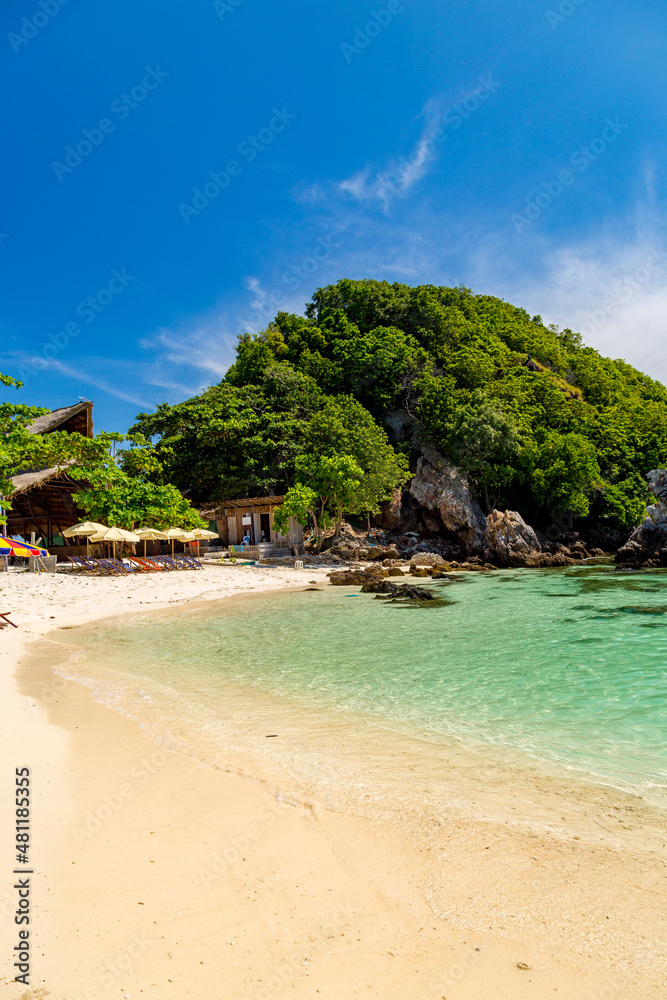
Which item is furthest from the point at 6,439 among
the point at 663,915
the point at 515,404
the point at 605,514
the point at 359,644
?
the point at 605,514

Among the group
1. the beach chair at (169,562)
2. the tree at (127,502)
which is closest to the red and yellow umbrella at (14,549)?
the beach chair at (169,562)

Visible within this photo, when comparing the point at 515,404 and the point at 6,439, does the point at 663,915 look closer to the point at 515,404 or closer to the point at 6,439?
A: the point at 6,439

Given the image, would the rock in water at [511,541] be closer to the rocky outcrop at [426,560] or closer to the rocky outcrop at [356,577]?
the rocky outcrop at [426,560]

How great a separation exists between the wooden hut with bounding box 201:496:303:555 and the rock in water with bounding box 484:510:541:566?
12.0 meters

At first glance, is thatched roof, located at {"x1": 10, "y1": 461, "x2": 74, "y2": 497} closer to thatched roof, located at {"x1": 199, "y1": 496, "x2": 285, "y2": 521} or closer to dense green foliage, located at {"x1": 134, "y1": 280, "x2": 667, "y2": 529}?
thatched roof, located at {"x1": 199, "y1": 496, "x2": 285, "y2": 521}

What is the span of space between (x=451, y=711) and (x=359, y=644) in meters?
4.55

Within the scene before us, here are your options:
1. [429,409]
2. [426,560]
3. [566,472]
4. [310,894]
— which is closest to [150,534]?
[426,560]

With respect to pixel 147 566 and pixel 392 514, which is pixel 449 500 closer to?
pixel 392 514

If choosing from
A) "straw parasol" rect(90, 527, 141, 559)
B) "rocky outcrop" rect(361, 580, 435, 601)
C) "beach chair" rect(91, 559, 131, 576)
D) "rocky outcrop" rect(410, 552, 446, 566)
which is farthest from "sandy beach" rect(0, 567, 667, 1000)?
"rocky outcrop" rect(410, 552, 446, 566)

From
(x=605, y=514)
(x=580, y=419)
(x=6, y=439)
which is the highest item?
(x=580, y=419)

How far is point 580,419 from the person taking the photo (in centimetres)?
4016

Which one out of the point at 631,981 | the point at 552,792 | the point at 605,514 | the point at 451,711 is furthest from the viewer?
the point at 605,514

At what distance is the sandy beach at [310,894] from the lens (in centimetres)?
232

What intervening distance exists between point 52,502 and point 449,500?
85.1 ft
